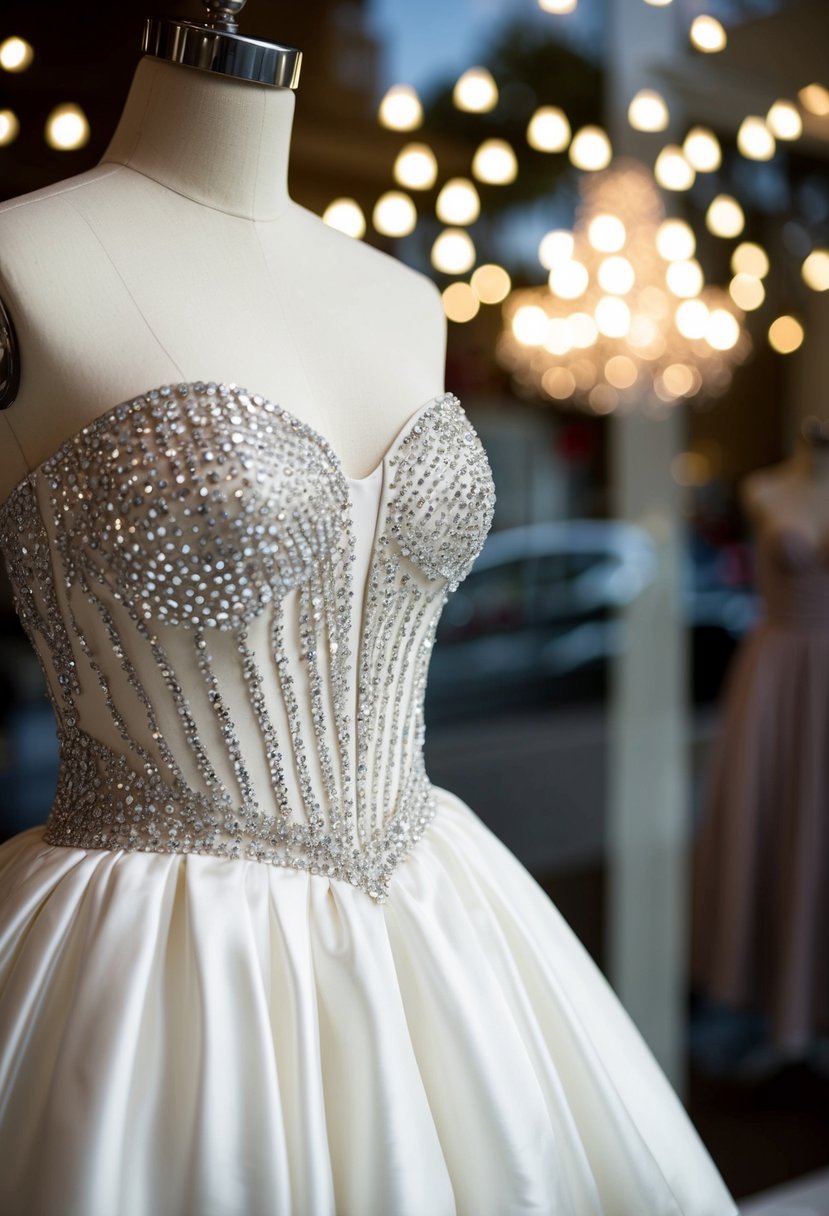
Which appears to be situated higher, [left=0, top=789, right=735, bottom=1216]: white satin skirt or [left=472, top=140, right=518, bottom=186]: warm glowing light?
[left=472, top=140, right=518, bottom=186]: warm glowing light

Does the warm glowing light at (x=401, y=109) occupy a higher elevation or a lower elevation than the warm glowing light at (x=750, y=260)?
higher

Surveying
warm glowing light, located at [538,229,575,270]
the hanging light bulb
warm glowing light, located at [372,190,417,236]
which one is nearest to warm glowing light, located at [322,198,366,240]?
warm glowing light, located at [372,190,417,236]

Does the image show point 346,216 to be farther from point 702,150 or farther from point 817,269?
point 817,269

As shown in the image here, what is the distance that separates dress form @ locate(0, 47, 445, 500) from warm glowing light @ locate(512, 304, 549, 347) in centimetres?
202

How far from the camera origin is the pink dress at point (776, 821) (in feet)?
9.32

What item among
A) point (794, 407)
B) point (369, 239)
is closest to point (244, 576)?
point (369, 239)

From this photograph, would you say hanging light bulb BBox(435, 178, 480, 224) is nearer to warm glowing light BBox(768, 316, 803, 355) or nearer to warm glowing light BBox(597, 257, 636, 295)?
warm glowing light BBox(597, 257, 636, 295)

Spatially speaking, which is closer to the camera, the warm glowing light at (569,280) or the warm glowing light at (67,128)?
the warm glowing light at (67,128)

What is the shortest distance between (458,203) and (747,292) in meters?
1.06

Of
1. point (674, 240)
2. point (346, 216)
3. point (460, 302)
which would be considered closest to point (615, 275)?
point (674, 240)

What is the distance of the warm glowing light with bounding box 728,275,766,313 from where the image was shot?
3.47m

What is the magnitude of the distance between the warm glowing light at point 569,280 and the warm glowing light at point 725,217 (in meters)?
0.50

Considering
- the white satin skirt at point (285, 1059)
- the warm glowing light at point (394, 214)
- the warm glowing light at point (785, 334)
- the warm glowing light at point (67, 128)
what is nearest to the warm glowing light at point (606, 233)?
the warm glowing light at point (394, 214)

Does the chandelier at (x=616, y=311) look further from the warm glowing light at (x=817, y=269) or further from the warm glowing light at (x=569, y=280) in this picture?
the warm glowing light at (x=817, y=269)
